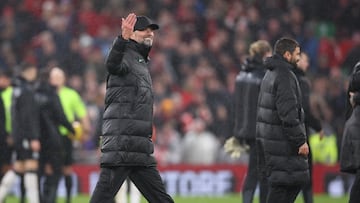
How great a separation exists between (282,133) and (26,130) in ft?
16.7

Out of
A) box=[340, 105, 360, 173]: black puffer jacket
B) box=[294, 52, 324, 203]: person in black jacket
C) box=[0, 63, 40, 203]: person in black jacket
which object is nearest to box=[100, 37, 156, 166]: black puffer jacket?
box=[340, 105, 360, 173]: black puffer jacket

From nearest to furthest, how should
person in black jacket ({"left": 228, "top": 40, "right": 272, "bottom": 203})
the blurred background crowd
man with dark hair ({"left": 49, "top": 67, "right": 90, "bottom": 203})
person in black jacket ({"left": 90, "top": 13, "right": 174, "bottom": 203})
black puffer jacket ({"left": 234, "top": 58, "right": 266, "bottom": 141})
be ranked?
person in black jacket ({"left": 90, "top": 13, "right": 174, "bottom": 203}) → person in black jacket ({"left": 228, "top": 40, "right": 272, "bottom": 203}) → black puffer jacket ({"left": 234, "top": 58, "right": 266, "bottom": 141}) → man with dark hair ({"left": 49, "top": 67, "right": 90, "bottom": 203}) → the blurred background crowd

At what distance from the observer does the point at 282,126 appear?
12398 mm

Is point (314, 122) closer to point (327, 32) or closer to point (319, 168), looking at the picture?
point (319, 168)

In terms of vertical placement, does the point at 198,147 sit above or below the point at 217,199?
above

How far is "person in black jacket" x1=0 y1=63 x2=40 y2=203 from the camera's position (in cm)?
1630

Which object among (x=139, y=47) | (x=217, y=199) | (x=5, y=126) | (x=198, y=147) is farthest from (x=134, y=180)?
(x=198, y=147)

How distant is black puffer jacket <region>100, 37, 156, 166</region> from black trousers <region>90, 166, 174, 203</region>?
0.39 feet

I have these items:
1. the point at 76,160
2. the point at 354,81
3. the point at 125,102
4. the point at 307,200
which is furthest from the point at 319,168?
the point at 125,102

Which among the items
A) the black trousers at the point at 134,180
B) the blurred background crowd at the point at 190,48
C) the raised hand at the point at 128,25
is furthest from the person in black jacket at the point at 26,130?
the blurred background crowd at the point at 190,48

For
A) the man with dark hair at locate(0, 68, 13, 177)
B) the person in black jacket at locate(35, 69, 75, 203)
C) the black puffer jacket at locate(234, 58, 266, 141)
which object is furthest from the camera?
the person in black jacket at locate(35, 69, 75, 203)

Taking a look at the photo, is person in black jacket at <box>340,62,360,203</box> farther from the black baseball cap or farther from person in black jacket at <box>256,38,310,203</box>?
the black baseball cap

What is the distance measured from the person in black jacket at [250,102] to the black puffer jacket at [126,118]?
9.86ft

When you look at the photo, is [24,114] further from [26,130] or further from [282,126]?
[282,126]
